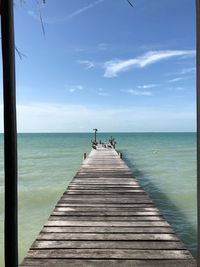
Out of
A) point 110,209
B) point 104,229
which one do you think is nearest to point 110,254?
point 104,229

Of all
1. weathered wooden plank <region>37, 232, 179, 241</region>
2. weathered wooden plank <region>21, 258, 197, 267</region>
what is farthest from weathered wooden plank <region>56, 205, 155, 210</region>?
weathered wooden plank <region>21, 258, 197, 267</region>

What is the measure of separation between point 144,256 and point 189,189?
11.0 m

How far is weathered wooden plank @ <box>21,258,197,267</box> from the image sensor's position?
3.50 metres

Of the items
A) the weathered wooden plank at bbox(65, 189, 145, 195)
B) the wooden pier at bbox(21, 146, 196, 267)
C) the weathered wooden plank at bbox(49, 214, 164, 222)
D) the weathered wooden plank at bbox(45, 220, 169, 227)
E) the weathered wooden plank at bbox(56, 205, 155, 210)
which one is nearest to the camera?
the wooden pier at bbox(21, 146, 196, 267)

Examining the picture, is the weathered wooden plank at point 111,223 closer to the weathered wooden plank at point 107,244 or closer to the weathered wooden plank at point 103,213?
the weathered wooden plank at point 103,213

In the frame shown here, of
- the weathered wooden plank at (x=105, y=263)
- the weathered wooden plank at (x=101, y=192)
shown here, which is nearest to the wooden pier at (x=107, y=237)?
the weathered wooden plank at (x=105, y=263)

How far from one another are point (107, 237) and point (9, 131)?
3558 mm

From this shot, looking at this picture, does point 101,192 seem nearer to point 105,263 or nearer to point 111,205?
point 111,205

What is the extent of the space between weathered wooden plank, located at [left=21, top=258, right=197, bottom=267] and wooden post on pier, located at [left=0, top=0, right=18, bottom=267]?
2.44 meters

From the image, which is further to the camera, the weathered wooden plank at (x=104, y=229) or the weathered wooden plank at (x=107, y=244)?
the weathered wooden plank at (x=104, y=229)

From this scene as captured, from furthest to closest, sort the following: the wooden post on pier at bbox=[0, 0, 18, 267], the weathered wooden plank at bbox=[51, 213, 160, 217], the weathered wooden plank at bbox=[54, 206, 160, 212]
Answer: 1. the weathered wooden plank at bbox=[54, 206, 160, 212]
2. the weathered wooden plank at bbox=[51, 213, 160, 217]
3. the wooden post on pier at bbox=[0, 0, 18, 267]

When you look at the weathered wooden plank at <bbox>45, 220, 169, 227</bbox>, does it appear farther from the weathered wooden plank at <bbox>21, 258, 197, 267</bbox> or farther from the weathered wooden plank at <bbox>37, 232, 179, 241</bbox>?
the weathered wooden plank at <bbox>21, 258, 197, 267</bbox>

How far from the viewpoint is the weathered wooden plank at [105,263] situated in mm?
3496

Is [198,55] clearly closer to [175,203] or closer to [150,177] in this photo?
[175,203]
